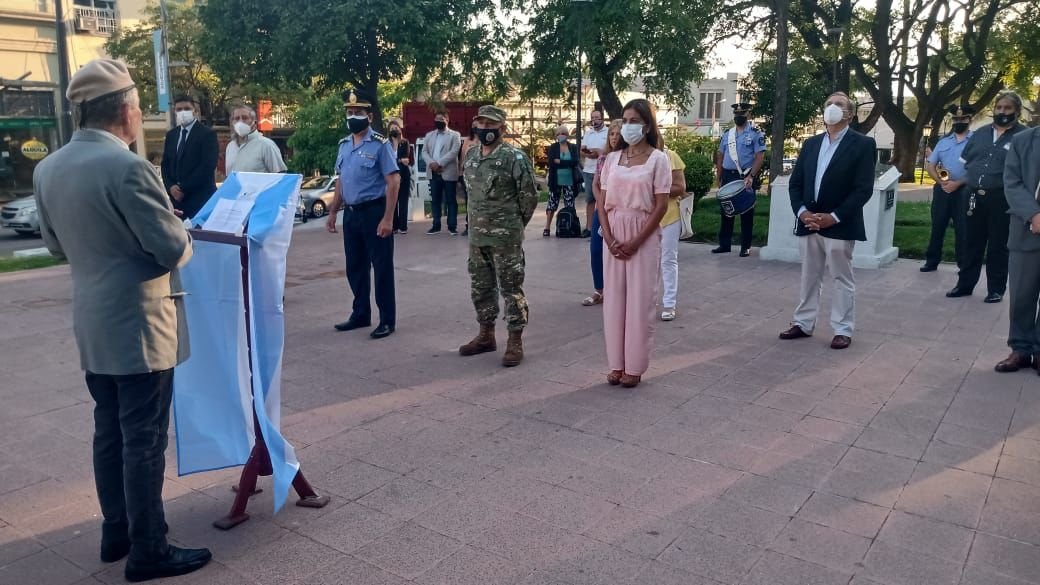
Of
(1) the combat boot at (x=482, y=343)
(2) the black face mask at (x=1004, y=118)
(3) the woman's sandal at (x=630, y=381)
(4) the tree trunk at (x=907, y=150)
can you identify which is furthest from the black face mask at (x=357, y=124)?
(4) the tree trunk at (x=907, y=150)

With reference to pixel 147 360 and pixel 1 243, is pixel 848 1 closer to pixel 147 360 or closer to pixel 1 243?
pixel 1 243

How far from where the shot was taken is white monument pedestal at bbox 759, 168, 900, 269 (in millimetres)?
9711

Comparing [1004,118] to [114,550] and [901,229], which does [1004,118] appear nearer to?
[901,229]

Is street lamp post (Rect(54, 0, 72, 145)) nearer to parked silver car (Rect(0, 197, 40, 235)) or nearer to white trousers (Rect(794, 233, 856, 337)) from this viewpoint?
parked silver car (Rect(0, 197, 40, 235))

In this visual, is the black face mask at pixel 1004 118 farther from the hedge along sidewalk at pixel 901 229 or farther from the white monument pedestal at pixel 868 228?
the hedge along sidewalk at pixel 901 229

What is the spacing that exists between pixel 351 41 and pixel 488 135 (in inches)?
661

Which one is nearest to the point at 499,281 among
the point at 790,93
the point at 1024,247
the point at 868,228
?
the point at 1024,247

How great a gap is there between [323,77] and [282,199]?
2118 centimetres

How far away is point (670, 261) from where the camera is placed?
7.53 meters

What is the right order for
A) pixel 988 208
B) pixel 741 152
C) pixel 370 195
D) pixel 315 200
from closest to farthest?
1. pixel 370 195
2. pixel 988 208
3. pixel 741 152
4. pixel 315 200

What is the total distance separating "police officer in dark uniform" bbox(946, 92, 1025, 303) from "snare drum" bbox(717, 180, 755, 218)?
2343mm

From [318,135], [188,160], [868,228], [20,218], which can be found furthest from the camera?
[318,135]

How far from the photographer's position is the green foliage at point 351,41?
20.3 metres

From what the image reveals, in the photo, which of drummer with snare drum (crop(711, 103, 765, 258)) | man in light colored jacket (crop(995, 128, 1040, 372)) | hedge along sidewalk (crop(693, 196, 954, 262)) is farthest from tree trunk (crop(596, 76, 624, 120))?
man in light colored jacket (crop(995, 128, 1040, 372))
